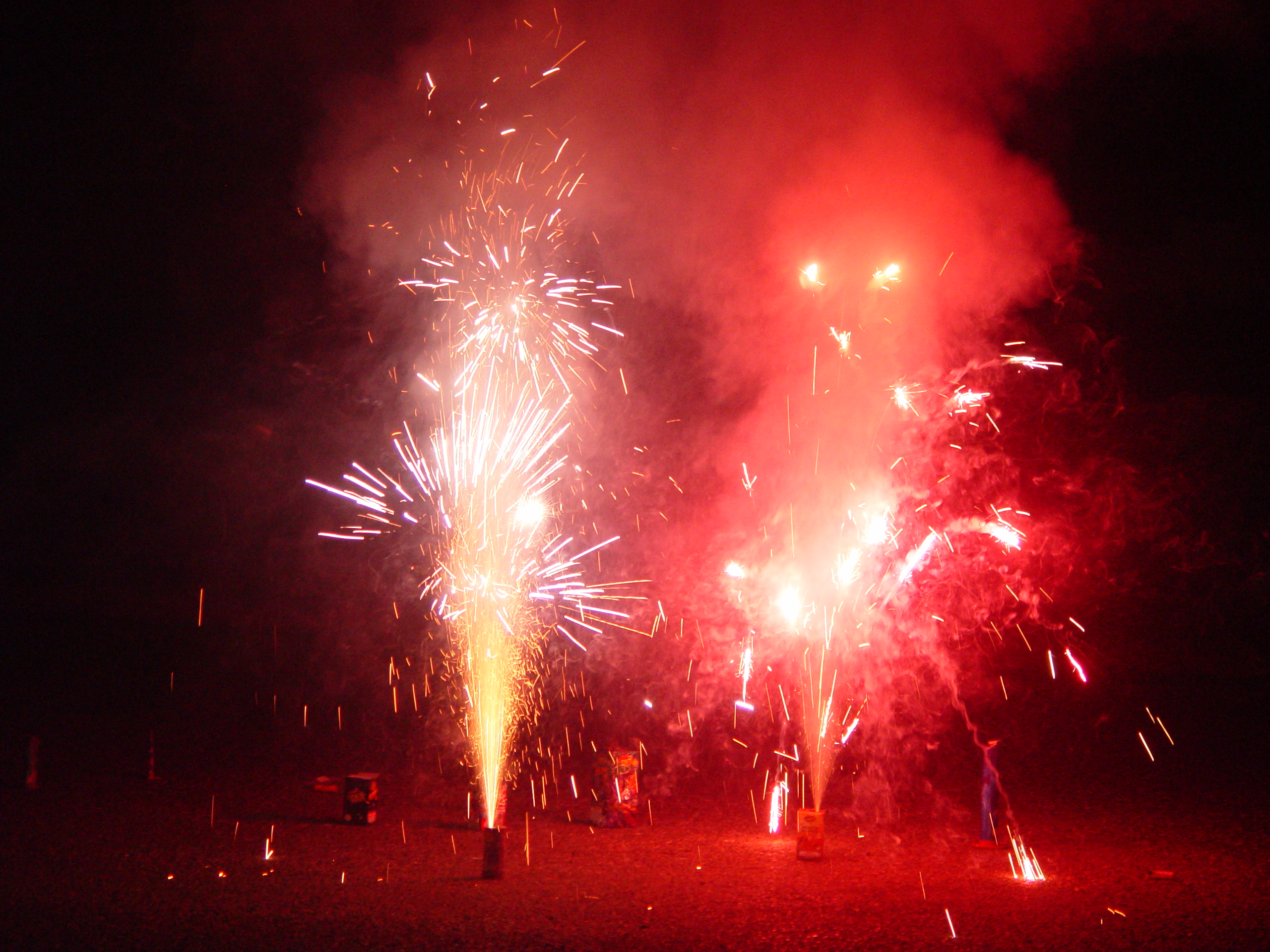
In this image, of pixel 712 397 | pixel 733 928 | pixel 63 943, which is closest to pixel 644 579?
pixel 712 397

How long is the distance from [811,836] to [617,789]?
1683 millimetres

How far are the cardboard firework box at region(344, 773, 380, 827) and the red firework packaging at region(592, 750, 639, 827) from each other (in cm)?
178

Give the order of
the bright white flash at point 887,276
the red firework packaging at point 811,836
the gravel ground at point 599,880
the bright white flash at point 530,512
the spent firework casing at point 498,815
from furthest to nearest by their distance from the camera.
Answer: the bright white flash at point 530,512, the bright white flash at point 887,276, the red firework packaging at point 811,836, the spent firework casing at point 498,815, the gravel ground at point 599,880

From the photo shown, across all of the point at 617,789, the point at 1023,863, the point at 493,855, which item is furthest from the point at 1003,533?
the point at 493,855

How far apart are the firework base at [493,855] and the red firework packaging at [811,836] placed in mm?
2073

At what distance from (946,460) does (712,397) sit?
2.58 metres

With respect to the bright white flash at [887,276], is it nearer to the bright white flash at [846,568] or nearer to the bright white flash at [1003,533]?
the bright white flash at [846,568]

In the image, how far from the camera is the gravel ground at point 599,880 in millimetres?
4516

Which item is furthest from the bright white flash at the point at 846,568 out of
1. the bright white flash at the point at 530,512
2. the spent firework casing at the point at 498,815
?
the spent firework casing at the point at 498,815

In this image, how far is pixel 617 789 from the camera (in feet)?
22.6

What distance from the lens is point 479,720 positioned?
735cm

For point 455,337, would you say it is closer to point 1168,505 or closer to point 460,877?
point 460,877

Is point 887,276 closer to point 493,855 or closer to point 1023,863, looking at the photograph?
point 1023,863

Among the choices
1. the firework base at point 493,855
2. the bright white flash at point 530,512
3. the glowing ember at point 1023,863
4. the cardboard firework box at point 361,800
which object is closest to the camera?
the firework base at point 493,855
